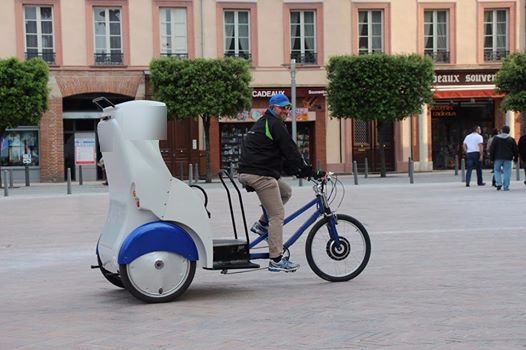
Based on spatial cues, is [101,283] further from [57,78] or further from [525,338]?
[57,78]

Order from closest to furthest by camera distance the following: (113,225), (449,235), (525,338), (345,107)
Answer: (525,338)
(113,225)
(449,235)
(345,107)

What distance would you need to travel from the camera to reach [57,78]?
108 ft

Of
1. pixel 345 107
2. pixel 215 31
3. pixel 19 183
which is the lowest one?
pixel 19 183

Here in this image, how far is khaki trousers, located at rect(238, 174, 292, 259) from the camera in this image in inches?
293

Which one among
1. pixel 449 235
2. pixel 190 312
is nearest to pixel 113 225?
pixel 190 312

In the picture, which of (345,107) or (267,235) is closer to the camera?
(267,235)

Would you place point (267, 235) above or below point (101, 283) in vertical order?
above

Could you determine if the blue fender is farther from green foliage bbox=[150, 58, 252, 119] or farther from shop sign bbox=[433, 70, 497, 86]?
shop sign bbox=[433, 70, 497, 86]

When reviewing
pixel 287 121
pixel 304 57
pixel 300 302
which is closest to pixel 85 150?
pixel 287 121

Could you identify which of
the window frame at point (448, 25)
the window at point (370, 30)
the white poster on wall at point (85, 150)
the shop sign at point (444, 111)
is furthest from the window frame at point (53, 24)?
the shop sign at point (444, 111)

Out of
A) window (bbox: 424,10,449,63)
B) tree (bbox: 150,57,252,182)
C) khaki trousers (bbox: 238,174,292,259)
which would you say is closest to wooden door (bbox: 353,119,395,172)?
window (bbox: 424,10,449,63)

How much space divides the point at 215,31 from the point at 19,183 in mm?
10878

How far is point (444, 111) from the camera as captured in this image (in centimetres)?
3688

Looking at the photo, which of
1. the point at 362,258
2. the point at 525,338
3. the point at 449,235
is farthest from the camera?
the point at 449,235
